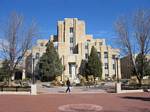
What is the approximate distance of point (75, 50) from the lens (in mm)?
77688

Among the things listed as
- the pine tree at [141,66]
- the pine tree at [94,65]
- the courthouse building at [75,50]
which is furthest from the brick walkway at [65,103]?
the courthouse building at [75,50]

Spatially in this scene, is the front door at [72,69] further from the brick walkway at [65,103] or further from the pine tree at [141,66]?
the brick walkway at [65,103]

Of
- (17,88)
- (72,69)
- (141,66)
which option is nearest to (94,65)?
(72,69)

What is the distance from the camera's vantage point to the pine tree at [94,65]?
67750 mm

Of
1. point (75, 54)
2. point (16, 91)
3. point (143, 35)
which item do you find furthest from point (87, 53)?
point (16, 91)

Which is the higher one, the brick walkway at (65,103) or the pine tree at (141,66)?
the pine tree at (141,66)

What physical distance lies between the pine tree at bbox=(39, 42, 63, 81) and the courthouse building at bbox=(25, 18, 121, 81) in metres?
3.64

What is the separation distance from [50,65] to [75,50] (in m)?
14.1

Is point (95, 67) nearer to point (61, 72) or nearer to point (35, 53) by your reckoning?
point (61, 72)

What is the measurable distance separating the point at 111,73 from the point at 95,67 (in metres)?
9.02

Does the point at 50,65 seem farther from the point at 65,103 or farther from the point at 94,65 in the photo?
the point at 65,103

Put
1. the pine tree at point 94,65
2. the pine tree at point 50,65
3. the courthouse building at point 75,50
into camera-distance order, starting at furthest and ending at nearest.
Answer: the courthouse building at point 75,50 < the pine tree at point 94,65 < the pine tree at point 50,65

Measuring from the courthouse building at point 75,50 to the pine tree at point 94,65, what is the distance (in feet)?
13.4

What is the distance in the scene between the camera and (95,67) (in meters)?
67.8
